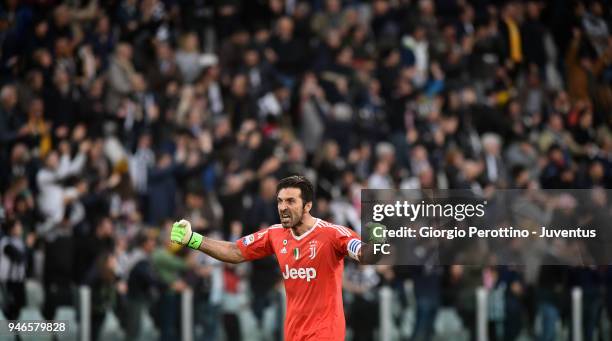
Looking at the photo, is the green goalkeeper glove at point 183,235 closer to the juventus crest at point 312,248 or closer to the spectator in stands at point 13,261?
the juventus crest at point 312,248

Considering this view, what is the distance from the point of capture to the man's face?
7672 mm

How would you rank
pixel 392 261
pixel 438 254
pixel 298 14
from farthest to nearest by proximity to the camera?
pixel 298 14, pixel 438 254, pixel 392 261

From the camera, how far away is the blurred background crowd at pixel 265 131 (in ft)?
44.4

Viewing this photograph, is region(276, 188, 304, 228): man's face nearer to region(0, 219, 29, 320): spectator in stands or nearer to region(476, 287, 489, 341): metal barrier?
region(0, 219, 29, 320): spectator in stands

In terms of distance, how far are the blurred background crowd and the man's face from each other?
534cm

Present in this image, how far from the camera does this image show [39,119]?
50.0ft

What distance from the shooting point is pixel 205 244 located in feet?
26.6

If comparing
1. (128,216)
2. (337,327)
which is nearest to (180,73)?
(128,216)

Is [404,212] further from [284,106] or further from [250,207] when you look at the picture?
[284,106]

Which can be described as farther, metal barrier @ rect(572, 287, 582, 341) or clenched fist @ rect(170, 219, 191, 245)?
A: metal barrier @ rect(572, 287, 582, 341)

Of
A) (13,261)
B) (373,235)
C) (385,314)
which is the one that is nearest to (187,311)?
(13,261)

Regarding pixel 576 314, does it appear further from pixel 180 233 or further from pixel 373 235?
pixel 180 233

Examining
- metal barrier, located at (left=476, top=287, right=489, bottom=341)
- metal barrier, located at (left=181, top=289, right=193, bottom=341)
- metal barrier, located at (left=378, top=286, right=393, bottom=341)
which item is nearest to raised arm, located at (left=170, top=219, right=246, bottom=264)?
metal barrier, located at (left=181, top=289, right=193, bottom=341)

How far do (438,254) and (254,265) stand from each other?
3193 mm
